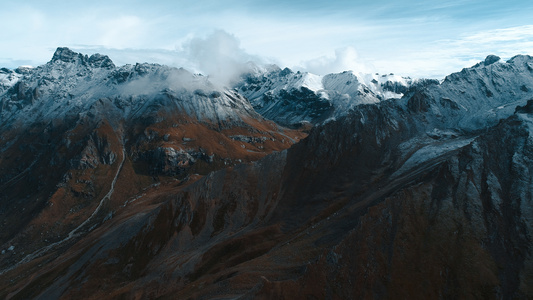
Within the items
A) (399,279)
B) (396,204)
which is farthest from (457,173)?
(399,279)

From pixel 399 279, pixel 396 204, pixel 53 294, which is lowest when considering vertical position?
pixel 53 294

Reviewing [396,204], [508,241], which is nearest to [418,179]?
[396,204]

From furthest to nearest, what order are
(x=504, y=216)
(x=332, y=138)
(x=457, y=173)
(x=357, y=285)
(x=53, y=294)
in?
1. (x=332, y=138)
2. (x=53, y=294)
3. (x=457, y=173)
4. (x=504, y=216)
5. (x=357, y=285)

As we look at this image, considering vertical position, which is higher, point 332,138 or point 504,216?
point 332,138

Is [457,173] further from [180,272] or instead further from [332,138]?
[180,272]

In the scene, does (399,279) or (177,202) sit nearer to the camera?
(399,279)

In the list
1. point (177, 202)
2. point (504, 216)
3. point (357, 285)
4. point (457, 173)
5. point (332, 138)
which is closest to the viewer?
point (357, 285)

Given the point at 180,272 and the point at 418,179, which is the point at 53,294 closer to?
the point at 180,272
